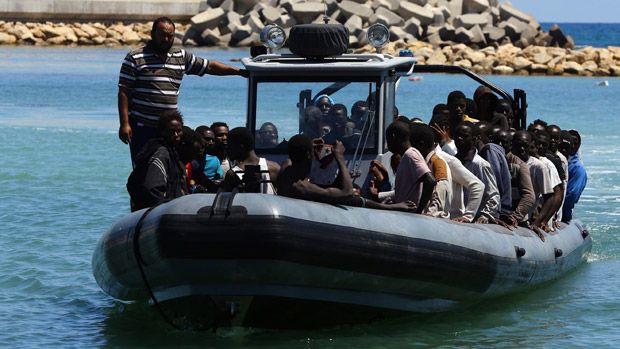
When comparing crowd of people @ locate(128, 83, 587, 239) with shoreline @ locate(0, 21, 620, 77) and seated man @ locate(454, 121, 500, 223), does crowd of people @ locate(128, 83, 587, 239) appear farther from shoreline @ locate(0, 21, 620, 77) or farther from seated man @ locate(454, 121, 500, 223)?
shoreline @ locate(0, 21, 620, 77)

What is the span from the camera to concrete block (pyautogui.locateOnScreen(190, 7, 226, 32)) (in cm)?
6806

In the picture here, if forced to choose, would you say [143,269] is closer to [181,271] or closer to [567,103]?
[181,271]

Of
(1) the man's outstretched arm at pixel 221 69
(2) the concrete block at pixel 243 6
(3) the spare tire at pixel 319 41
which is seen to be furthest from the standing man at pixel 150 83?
(2) the concrete block at pixel 243 6

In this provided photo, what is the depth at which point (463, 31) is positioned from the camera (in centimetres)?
6191

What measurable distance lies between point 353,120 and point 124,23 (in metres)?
66.7

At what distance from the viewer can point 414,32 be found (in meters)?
A: 62.4

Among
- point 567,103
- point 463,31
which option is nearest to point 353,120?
point 567,103

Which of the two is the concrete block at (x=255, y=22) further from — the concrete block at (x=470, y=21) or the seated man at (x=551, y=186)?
the seated man at (x=551, y=186)

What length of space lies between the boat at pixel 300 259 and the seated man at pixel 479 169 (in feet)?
0.52

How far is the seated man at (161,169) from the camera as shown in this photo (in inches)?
363

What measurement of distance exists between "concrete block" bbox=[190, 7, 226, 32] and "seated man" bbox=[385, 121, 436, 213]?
194 ft

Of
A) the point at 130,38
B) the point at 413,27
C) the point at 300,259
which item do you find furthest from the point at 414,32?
the point at 300,259

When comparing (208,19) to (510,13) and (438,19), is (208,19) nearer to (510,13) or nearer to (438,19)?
(438,19)

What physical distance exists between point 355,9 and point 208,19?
8.75 meters
